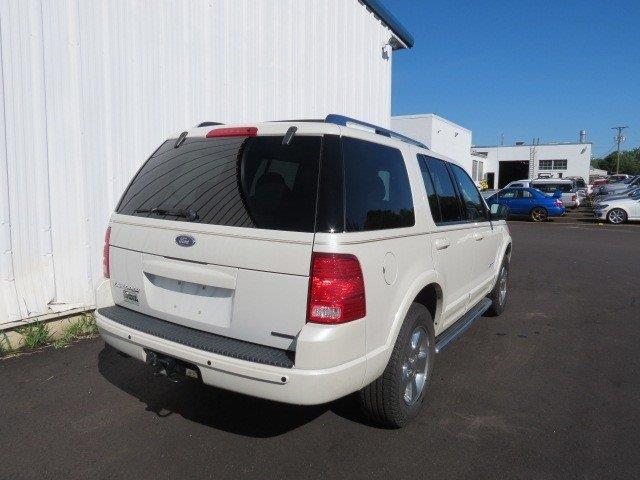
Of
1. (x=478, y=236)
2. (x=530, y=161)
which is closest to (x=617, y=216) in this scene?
(x=478, y=236)

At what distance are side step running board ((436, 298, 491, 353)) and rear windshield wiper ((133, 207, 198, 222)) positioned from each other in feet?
6.59

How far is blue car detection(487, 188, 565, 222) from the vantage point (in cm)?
2144

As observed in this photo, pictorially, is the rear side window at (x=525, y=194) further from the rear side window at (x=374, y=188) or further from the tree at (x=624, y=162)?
the tree at (x=624, y=162)

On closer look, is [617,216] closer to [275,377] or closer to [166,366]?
[275,377]

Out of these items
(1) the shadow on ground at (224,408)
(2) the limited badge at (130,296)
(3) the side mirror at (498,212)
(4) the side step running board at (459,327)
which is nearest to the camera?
(2) the limited badge at (130,296)

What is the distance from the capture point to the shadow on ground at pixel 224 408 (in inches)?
129

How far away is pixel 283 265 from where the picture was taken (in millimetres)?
2500

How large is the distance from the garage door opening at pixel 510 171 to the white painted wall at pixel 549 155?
99 cm

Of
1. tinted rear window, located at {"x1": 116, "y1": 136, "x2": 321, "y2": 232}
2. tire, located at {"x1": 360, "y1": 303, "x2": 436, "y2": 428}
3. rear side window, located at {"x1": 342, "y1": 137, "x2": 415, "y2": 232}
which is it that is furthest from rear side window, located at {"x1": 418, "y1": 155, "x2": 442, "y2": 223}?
tinted rear window, located at {"x1": 116, "y1": 136, "x2": 321, "y2": 232}

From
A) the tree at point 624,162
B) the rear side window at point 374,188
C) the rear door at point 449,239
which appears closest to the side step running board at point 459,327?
the rear door at point 449,239

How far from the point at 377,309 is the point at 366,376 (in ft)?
1.23

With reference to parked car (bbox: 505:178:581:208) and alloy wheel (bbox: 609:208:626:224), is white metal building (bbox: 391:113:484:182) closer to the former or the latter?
parked car (bbox: 505:178:581:208)

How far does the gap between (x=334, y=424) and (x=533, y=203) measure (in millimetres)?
20960

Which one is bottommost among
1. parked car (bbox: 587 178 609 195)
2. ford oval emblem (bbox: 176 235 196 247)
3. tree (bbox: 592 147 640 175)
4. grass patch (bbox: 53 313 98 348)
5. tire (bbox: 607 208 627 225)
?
grass patch (bbox: 53 313 98 348)
